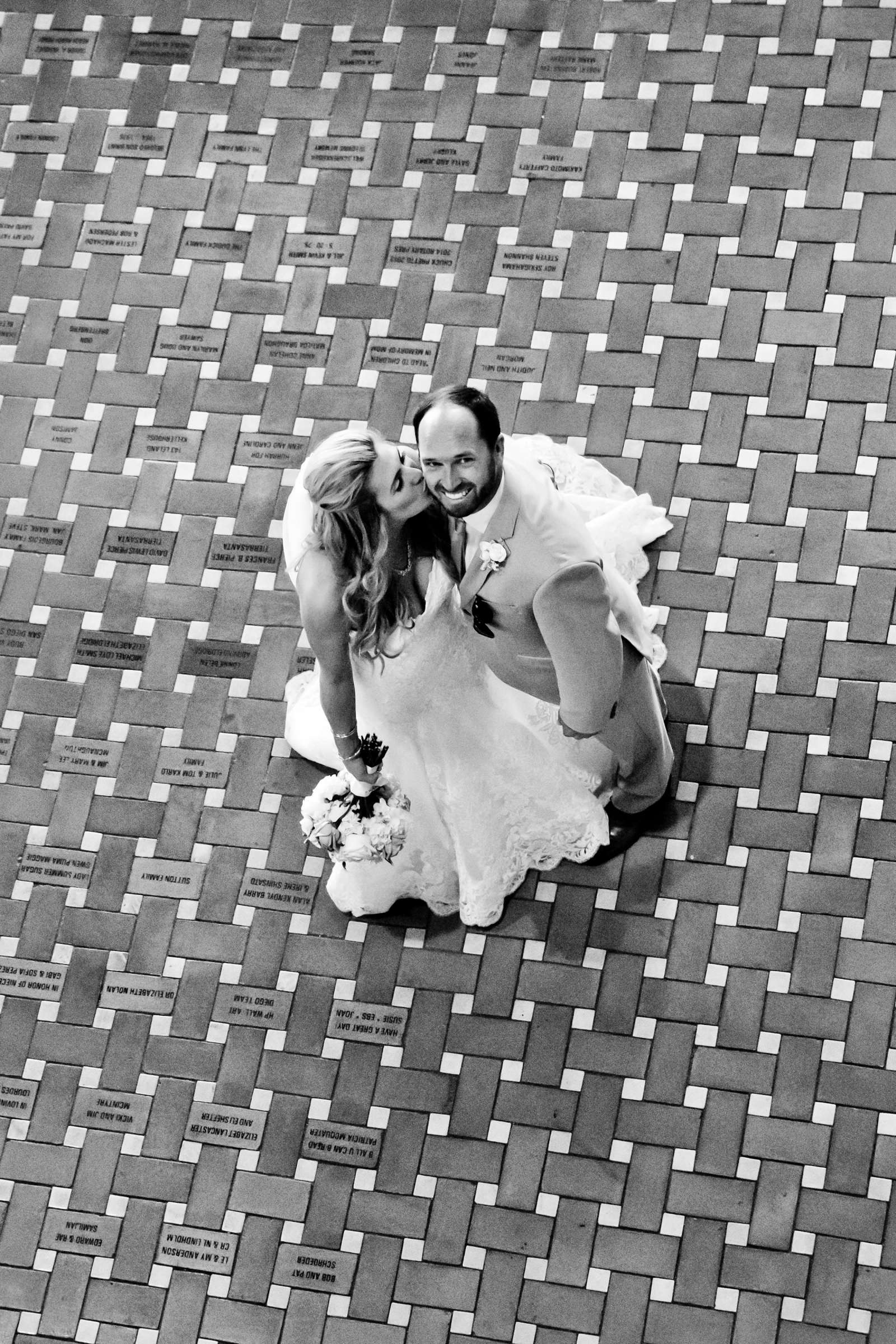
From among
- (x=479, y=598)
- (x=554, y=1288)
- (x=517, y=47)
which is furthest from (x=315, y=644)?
(x=517, y=47)

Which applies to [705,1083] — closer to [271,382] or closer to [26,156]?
[271,382]

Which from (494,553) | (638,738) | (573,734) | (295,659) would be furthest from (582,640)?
(295,659)

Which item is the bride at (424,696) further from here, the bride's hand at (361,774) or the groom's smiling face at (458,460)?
the groom's smiling face at (458,460)

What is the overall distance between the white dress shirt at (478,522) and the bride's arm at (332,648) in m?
0.26

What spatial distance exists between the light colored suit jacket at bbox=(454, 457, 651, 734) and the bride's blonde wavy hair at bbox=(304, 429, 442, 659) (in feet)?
0.50

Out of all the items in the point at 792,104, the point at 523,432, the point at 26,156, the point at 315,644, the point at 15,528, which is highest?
the point at 792,104

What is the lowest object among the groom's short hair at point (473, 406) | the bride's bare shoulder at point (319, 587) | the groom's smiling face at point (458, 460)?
the bride's bare shoulder at point (319, 587)

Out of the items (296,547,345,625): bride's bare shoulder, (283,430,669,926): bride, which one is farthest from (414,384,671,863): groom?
(296,547,345,625): bride's bare shoulder

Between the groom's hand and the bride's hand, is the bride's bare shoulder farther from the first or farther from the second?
the groom's hand

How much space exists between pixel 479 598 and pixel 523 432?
129 centimetres

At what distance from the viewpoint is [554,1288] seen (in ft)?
11.7

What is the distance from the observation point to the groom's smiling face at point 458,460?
8.86 ft

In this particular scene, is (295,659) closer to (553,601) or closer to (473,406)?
(553,601)

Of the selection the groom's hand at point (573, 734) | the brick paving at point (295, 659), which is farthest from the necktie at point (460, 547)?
the brick paving at point (295, 659)
